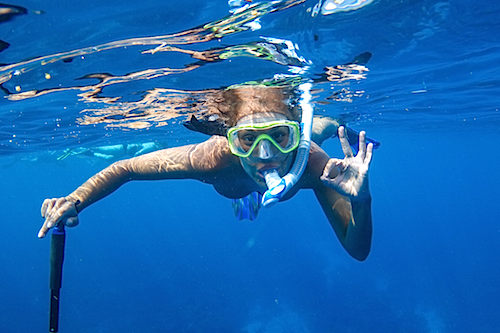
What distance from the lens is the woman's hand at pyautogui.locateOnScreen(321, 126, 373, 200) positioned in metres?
4.11

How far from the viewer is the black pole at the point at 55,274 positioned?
12.8ft

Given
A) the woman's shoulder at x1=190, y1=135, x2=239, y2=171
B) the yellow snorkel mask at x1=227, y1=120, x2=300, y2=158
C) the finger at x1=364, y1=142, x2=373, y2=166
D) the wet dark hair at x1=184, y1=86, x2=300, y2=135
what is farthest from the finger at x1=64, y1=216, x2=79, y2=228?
the finger at x1=364, y1=142, x2=373, y2=166

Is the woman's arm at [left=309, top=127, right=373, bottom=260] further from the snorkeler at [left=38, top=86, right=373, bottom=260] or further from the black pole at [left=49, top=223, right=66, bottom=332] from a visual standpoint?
the black pole at [left=49, top=223, right=66, bottom=332]

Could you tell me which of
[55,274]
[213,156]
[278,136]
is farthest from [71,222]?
[278,136]

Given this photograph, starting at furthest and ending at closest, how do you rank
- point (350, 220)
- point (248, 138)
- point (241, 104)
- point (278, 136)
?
point (241, 104), point (248, 138), point (278, 136), point (350, 220)

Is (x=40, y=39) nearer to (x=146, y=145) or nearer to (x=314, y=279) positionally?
(x=146, y=145)

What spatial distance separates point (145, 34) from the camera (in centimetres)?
573

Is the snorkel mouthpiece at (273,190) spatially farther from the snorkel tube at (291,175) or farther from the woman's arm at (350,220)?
the woman's arm at (350,220)

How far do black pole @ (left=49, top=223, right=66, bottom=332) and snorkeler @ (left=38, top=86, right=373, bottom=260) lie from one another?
163mm

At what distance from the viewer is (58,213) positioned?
13.8 ft

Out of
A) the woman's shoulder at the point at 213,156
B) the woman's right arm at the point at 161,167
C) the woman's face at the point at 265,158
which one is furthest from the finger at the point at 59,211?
the woman's face at the point at 265,158

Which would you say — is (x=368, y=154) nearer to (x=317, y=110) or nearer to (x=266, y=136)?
(x=266, y=136)

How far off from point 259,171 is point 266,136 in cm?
52

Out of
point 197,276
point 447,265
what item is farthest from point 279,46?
point 447,265
